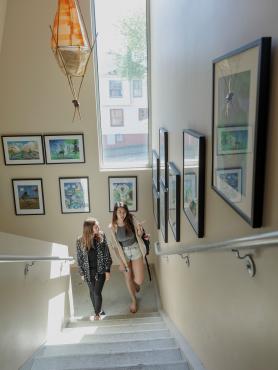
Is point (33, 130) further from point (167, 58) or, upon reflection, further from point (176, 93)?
point (176, 93)

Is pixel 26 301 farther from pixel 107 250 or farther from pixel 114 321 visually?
pixel 114 321

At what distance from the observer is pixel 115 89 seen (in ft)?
17.2

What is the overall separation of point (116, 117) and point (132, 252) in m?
2.21

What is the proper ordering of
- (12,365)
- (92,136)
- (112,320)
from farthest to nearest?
(92,136) < (112,320) < (12,365)

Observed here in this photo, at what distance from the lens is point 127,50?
203 inches

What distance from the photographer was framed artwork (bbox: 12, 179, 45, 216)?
5.39 meters

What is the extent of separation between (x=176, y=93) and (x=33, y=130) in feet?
Answer: 9.87

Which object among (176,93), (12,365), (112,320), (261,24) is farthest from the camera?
(112,320)

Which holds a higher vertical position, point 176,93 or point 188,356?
point 176,93

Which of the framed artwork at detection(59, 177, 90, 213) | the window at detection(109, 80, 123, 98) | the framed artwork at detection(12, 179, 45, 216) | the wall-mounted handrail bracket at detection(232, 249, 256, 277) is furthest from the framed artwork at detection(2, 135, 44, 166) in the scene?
the wall-mounted handrail bracket at detection(232, 249, 256, 277)

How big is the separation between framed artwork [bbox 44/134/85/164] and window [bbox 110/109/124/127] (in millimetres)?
567

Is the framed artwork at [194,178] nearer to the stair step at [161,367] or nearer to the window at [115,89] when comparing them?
the stair step at [161,367]

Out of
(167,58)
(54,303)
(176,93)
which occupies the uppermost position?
(167,58)

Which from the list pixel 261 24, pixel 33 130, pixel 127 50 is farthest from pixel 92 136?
pixel 261 24
